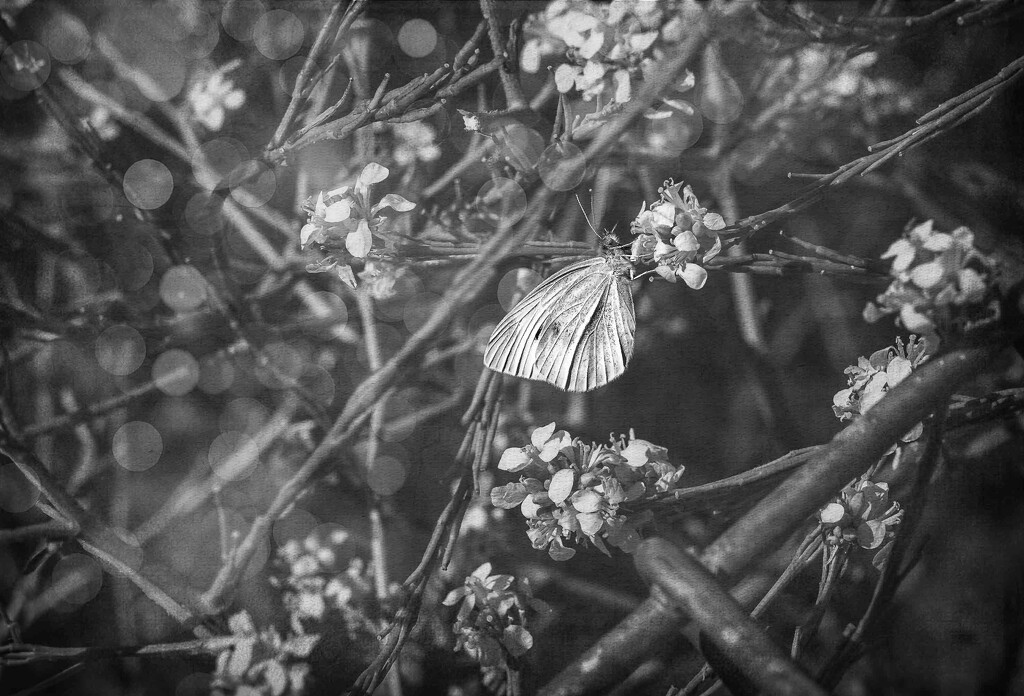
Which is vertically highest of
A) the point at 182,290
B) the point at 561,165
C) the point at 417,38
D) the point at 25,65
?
the point at 25,65

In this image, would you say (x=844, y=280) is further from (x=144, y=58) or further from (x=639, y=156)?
(x=144, y=58)

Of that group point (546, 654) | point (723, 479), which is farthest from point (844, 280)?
point (546, 654)

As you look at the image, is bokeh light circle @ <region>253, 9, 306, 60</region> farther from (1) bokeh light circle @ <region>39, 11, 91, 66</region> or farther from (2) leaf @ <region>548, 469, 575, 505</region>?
(2) leaf @ <region>548, 469, 575, 505</region>

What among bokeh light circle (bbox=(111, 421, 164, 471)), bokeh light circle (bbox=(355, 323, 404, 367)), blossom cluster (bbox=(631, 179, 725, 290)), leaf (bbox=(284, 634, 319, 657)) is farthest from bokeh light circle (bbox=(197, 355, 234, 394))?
blossom cluster (bbox=(631, 179, 725, 290))

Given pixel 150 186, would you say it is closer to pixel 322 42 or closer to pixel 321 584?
pixel 322 42

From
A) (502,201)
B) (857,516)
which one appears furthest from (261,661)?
(857,516)

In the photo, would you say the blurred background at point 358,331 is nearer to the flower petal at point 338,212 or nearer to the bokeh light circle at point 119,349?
the bokeh light circle at point 119,349
